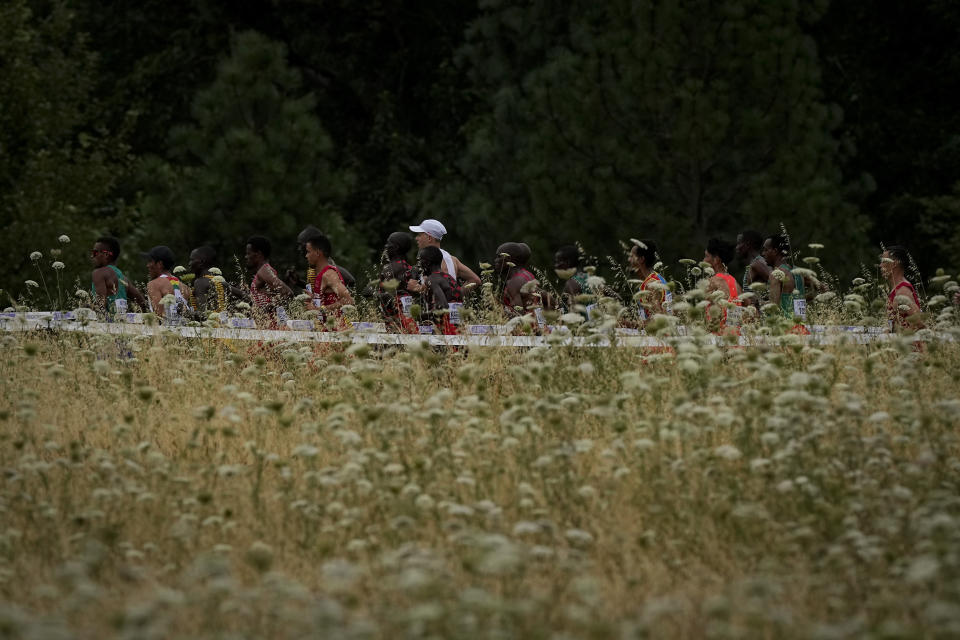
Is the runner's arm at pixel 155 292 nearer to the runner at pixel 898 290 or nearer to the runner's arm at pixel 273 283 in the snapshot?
the runner's arm at pixel 273 283

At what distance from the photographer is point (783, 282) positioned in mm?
11055

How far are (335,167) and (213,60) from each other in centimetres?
349

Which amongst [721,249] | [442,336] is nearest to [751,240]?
[721,249]

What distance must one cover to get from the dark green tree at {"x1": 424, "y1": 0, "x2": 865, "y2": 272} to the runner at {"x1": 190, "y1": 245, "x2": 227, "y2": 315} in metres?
7.94

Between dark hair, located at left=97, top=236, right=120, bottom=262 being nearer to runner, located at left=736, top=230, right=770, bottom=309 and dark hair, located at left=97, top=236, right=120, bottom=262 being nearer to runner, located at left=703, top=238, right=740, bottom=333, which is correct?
runner, located at left=703, top=238, right=740, bottom=333

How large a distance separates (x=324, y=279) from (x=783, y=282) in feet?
11.8

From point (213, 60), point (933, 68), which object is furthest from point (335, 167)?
point (933, 68)

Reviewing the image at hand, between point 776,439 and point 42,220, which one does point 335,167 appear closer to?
point 42,220

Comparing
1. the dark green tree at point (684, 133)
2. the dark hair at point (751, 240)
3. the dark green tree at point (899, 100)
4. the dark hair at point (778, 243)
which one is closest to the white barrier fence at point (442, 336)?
the dark hair at point (751, 240)

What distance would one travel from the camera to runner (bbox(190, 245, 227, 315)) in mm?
12031

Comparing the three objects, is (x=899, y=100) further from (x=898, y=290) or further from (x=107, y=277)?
(x=107, y=277)

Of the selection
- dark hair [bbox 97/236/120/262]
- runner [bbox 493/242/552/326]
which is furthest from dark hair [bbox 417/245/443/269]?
dark hair [bbox 97/236/120/262]

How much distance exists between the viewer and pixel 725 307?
8914 millimetres

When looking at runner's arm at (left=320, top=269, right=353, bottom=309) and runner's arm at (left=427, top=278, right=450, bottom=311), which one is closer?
runner's arm at (left=427, top=278, right=450, bottom=311)
